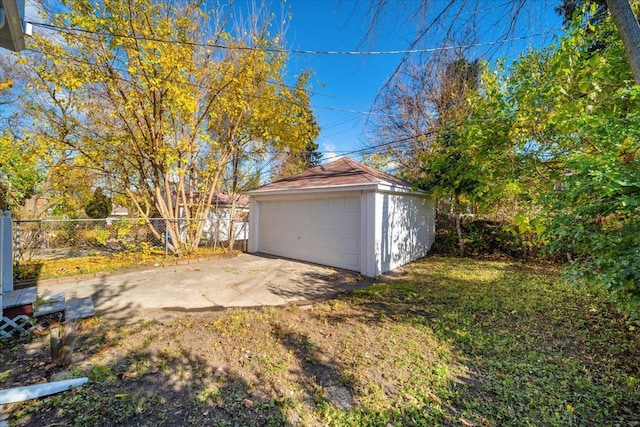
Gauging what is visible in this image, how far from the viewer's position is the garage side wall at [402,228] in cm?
662

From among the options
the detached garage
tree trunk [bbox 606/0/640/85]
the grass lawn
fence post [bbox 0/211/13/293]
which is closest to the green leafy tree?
tree trunk [bbox 606/0/640/85]

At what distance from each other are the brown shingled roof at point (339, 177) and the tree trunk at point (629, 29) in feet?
13.8

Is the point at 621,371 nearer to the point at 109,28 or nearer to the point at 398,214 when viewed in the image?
the point at 398,214

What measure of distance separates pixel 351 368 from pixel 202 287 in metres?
3.81

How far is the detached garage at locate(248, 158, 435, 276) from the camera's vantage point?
21.1 feet

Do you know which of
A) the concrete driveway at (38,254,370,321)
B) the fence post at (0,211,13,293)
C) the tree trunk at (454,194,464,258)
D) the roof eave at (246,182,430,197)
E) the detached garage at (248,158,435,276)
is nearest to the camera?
the fence post at (0,211,13,293)

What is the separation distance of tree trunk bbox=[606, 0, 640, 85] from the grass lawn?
106 inches

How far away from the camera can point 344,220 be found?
703cm

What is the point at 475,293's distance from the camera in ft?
16.4

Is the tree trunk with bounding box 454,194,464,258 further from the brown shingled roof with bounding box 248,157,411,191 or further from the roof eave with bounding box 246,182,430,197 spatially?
the brown shingled roof with bounding box 248,157,411,191

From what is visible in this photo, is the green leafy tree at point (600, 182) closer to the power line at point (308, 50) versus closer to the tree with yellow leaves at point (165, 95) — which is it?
the power line at point (308, 50)

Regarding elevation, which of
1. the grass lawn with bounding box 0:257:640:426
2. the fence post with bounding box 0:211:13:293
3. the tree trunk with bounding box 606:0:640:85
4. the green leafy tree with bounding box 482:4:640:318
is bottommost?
the grass lawn with bounding box 0:257:640:426

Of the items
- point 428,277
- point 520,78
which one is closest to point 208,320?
point 428,277

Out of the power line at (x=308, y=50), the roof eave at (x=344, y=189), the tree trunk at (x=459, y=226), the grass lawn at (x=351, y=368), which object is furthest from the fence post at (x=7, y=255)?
the tree trunk at (x=459, y=226)
